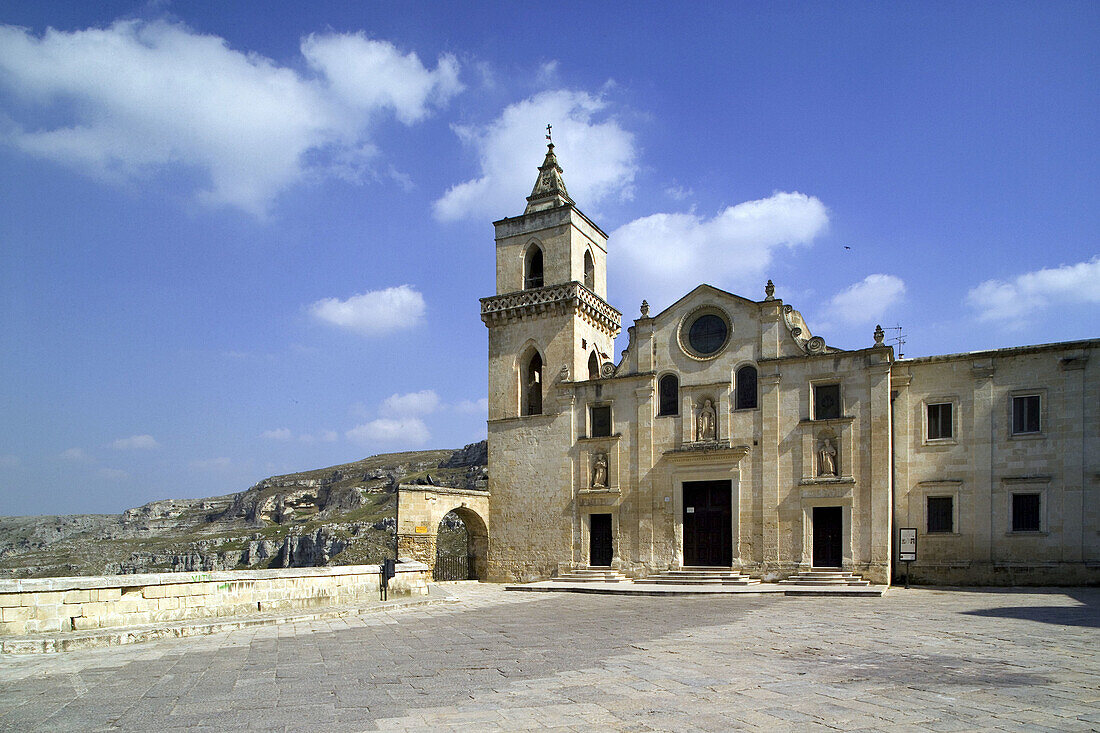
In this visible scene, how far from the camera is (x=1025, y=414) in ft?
89.5

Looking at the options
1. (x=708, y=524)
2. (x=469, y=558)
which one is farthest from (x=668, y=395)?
(x=469, y=558)

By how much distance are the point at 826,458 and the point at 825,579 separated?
13.9 feet

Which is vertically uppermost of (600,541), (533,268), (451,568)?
(533,268)

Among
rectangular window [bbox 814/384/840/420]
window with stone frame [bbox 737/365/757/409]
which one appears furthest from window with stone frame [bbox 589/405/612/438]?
rectangular window [bbox 814/384/840/420]

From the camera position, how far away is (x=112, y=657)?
13.2m

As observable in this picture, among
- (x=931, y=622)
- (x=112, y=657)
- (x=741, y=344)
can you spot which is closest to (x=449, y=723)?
(x=112, y=657)

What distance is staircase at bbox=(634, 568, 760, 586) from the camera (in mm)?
29016

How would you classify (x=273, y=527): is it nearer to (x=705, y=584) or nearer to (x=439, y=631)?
(x=705, y=584)

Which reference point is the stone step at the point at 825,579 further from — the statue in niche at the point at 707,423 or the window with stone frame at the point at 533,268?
the window with stone frame at the point at 533,268

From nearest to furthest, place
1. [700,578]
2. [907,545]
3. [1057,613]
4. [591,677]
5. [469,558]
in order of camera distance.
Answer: [591,677] → [1057,613] → [907,545] → [700,578] → [469,558]

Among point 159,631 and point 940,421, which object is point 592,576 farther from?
point 159,631

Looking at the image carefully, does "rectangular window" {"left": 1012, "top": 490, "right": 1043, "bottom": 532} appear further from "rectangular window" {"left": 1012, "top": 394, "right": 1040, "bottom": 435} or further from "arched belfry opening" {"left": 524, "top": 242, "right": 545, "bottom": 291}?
"arched belfry opening" {"left": 524, "top": 242, "right": 545, "bottom": 291}

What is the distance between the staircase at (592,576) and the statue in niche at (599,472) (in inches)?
132

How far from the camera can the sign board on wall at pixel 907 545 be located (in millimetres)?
25875
